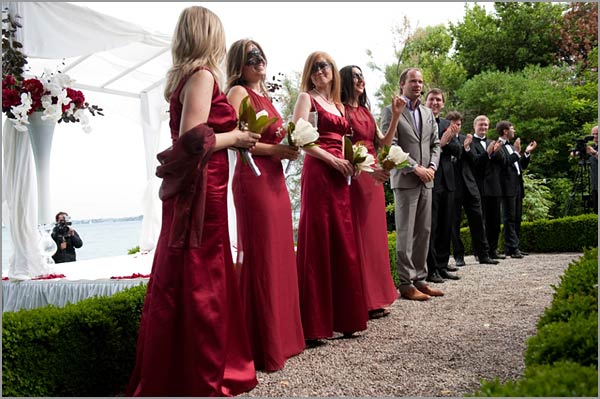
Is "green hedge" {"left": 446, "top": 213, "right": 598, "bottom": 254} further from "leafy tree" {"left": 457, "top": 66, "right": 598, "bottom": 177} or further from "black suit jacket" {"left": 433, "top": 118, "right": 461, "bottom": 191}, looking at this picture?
"leafy tree" {"left": 457, "top": 66, "right": 598, "bottom": 177}

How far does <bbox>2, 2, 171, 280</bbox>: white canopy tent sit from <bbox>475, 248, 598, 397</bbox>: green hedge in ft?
19.4

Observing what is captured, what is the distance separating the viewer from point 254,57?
4531mm

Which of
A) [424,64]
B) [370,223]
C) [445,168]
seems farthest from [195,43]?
[424,64]

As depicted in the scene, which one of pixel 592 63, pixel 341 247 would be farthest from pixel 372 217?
pixel 592 63

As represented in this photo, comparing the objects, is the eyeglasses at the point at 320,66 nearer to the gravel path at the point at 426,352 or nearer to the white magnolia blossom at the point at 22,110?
the gravel path at the point at 426,352

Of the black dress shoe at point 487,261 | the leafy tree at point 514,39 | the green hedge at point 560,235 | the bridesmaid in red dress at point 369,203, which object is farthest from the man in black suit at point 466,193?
the leafy tree at point 514,39

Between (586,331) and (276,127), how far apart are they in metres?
2.68

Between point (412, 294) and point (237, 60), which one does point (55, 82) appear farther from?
point (412, 294)

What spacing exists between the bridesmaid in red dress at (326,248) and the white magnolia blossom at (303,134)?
1.66ft

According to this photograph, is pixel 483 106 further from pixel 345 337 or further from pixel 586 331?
pixel 586 331

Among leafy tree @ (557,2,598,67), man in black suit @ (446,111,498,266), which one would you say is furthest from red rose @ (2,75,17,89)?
leafy tree @ (557,2,598,67)

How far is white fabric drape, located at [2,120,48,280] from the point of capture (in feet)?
23.0

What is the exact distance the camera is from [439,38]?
3145cm

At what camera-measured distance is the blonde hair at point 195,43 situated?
3.57 m
